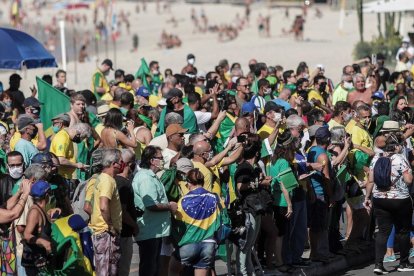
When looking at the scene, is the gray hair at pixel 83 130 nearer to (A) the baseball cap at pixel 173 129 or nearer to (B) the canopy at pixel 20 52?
(A) the baseball cap at pixel 173 129

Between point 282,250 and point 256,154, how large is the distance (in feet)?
4.32

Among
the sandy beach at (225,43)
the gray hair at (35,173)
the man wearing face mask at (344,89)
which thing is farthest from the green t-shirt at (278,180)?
the sandy beach at (225,43)

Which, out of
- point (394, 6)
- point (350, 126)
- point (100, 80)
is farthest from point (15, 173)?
point (394, 6)

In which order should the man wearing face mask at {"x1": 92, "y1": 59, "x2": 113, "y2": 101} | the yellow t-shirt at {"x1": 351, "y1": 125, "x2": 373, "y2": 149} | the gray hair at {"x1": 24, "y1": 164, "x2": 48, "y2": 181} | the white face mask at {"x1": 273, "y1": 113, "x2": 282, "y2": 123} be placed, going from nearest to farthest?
the gray hair at {"x1": 24, "y1": 164, "x2": 48, "y2": 181}, the white face mask at {"x1": 273, "y1": 113, "x2": 282, "y2": 123}, the yellow t-shirt at {"x1": 351, "y1": 125, "x2": 373, "y2": 149}, the man wearing face mask at {"x1": 92, "y1": 59, "x2": 113, "y2": 101}

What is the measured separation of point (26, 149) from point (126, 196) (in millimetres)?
2590

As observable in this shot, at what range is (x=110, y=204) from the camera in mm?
11328

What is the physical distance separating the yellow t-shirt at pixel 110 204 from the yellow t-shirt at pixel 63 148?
8.94 ft

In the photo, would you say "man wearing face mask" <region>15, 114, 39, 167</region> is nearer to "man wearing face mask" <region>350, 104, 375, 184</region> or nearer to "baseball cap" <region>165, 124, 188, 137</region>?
"baseball cap" <region>165, 124, 188, 137</region>

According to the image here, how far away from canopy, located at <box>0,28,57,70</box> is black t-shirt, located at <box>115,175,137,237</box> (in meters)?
8.87

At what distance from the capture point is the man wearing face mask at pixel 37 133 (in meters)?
14.6

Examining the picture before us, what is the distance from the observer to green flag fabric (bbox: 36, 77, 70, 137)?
16703mm

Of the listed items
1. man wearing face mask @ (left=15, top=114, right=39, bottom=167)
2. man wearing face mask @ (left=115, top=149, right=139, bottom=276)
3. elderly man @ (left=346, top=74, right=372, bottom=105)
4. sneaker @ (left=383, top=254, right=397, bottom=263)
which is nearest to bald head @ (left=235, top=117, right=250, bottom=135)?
man wearing face mask @ (left=115, top=149, right=139, bottom=276)

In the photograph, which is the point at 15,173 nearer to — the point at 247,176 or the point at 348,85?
the point at 247,176

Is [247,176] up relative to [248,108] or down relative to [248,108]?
down
